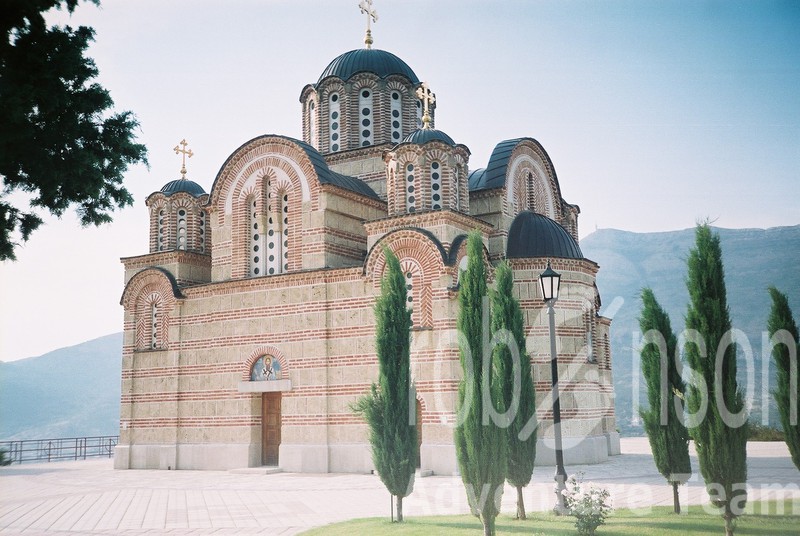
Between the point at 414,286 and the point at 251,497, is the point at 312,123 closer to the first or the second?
the point at 414,286

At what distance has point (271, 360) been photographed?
19.3m

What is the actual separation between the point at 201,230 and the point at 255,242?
316cm

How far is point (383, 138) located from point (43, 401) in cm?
9654

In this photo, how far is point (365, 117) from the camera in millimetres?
23281

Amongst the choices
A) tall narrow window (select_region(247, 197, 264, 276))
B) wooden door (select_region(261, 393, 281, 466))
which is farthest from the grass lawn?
tall narrow window (select_region(247, 197, 264, 276))

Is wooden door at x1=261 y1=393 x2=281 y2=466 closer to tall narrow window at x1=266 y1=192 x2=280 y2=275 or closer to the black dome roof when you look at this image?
tall narrow window at x1=266 y1=192 x2=280 y2=275

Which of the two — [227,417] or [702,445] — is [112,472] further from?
[702,445]

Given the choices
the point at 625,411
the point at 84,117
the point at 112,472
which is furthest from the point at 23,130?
the point at 625,411

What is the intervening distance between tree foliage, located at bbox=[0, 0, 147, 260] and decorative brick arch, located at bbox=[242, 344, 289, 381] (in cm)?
1095

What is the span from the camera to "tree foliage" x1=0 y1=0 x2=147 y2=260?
6645 mm

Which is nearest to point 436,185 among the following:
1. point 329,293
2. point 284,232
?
point 329,293

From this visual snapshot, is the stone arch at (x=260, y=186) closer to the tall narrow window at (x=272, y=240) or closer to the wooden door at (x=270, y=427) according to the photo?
the tall narrow window at (x=272, y=240)

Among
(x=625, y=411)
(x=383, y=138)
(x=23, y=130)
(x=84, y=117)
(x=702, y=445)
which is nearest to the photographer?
(x=23, y=130)

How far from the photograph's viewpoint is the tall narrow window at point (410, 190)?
1825 centimetres
